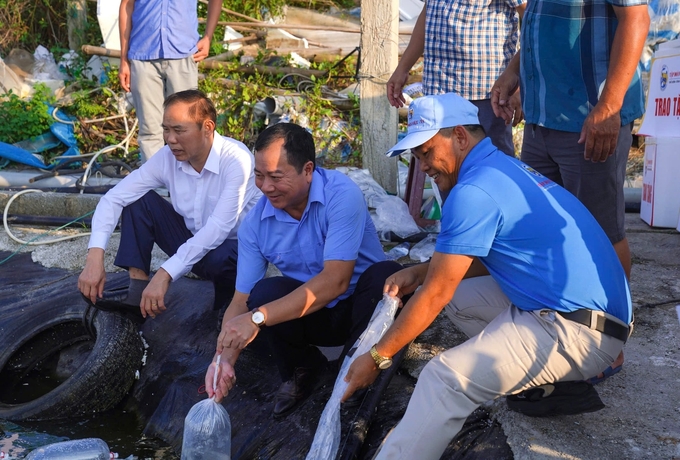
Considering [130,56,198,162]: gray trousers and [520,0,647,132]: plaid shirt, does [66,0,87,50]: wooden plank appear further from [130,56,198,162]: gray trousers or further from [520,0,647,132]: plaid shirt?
[520,0,647,132]: plaid shirt

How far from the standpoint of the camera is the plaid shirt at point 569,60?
3053mm

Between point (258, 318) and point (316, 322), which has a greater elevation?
point (258, 318)

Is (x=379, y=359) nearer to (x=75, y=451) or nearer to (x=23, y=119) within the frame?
(x=75, y=451)

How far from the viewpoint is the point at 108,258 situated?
5.30 metres

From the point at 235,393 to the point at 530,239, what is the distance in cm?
186

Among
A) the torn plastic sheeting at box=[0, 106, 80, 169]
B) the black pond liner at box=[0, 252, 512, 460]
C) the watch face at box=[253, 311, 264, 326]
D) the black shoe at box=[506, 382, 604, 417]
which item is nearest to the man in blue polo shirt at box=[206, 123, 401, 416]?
the watch face at box=[253, 311, 264, 326]

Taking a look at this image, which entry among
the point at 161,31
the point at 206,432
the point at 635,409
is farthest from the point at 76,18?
the point at 635,409

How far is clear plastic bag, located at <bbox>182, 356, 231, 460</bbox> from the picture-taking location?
306 centimetres

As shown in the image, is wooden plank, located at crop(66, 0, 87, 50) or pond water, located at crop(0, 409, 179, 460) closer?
pond water, located at crop(0, 409, 179, 460)

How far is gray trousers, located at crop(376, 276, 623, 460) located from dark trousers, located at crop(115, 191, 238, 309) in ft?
5.68

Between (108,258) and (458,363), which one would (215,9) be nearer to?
(108,258)

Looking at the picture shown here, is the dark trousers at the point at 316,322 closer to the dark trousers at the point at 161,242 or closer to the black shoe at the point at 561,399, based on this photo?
the dark trousers at the point at 161,242

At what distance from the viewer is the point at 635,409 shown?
281 centimetres

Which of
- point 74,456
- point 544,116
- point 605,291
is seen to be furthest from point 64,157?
point 605,291
